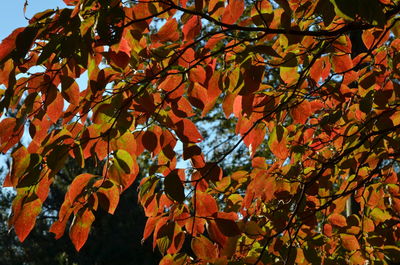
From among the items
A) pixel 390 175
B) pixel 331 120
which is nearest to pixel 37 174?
pixel 331 120

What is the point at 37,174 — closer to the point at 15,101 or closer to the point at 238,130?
the point at 15,101

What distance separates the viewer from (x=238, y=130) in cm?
199

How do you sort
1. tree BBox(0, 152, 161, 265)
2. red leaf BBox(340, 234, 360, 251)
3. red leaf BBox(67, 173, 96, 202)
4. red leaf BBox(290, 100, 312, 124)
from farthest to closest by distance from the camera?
tree BBox(0, 152, 161, 265), red leaf BBox(340, 234, 360, 251), red leaf BBox(290, 100, 312, 124), red leaf BBox(67, 173, 96, 202)

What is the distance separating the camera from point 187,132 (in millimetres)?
1513

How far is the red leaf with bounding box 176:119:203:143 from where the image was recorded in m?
1.50

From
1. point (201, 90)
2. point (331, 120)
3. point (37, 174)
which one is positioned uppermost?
point (201, 90)

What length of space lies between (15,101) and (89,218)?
0.39m

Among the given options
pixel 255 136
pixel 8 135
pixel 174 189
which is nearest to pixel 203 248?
pixel 174 189

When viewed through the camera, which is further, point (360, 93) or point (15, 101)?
point (360, 93)

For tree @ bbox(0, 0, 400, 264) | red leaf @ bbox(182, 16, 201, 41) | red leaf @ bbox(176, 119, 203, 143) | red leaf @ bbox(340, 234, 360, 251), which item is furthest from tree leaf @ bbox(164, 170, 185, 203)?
red leaf @ bbox(340, 234, 360, 251)

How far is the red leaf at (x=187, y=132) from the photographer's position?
4.92ft

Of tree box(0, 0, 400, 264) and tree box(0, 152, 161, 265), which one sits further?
tree box(0, 152, 161, 265)

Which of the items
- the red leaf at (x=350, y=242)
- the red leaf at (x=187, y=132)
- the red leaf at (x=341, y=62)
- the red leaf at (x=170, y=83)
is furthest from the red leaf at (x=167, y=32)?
the red leaf at (x=350, y=242)

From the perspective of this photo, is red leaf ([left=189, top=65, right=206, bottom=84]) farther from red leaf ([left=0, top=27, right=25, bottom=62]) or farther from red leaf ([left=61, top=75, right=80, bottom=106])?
red leaf ([left=0, top=27, right=25, bottom=62])
